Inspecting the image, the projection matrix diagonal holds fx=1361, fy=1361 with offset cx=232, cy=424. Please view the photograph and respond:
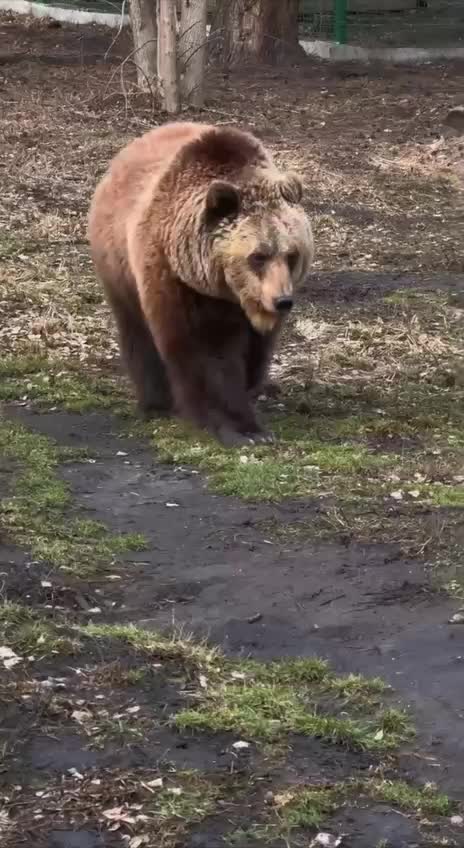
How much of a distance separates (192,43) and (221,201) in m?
8.11

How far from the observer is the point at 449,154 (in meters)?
13.5

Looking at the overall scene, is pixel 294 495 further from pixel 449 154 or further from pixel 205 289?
pixel 449 154

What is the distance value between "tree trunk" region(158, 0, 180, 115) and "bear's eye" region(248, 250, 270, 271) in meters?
7.52

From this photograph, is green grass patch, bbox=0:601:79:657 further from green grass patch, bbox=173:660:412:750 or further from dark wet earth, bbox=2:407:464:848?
green grass patch, bbox=173:660:412:750

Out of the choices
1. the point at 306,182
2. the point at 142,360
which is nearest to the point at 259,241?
the point at 142,360

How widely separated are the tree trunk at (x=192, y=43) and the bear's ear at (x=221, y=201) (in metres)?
8.06

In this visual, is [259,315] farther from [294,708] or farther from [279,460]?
[294,708]

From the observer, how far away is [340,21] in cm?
1877

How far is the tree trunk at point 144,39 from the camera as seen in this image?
14.4m

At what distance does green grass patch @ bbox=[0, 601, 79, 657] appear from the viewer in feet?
14.4

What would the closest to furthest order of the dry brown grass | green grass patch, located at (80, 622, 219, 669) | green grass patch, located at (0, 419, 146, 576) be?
1. green grass patch, located at (80, 622, 219, 669)
2. green grass patch, located at (0, 419, 146, 576)
3. the dry brown grass

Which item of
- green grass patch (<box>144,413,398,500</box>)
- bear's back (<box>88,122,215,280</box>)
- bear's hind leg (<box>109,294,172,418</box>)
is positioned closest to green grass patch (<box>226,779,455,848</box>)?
green grass patch (<box>144,413,398,500</box>)

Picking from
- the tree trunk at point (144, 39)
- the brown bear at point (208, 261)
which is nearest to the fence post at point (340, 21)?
the tree trunk at point (144, 39)

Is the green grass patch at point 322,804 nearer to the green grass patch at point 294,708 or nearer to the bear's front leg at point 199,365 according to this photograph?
the green grass patch at point 294,708
